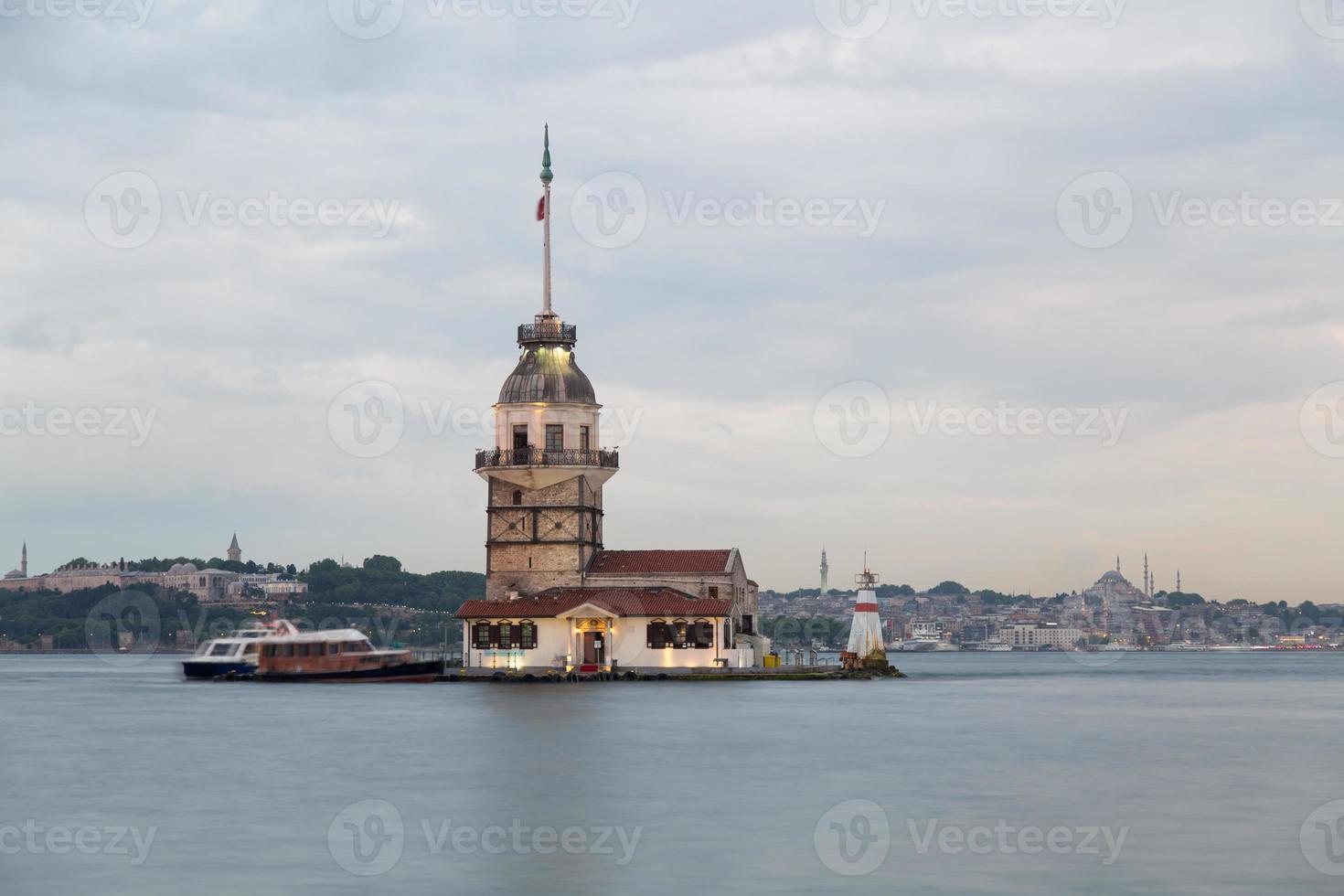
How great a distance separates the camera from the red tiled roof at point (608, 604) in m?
85.6

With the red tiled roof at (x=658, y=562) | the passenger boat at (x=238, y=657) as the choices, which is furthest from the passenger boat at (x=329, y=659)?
the red tiled roof at (x=658, y=562)

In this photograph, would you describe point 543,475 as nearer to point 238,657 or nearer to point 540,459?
point 540,459

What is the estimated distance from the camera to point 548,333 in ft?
300

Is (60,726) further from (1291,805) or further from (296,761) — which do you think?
(1291,805)

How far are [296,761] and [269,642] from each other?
48.2m

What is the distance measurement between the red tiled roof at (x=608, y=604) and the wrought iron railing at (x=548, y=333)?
13.2 meters

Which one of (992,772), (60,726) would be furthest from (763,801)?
(60,726)

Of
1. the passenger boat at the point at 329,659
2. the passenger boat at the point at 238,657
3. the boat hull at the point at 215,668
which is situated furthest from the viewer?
the boat hull at the point at 215,668

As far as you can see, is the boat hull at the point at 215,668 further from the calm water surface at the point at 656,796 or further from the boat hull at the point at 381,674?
the calm water surface at the point at 656,796

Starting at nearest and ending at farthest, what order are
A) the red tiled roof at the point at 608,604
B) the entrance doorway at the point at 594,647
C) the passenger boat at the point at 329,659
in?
the red tiled roof at the point at 608,604 → the entrance doorway at the point at 594,647 → the passenger boat at the point at 329,659

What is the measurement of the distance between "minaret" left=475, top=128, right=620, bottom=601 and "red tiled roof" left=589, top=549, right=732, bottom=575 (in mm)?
807

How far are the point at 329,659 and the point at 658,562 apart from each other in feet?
64.8

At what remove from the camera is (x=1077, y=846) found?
1320 inches

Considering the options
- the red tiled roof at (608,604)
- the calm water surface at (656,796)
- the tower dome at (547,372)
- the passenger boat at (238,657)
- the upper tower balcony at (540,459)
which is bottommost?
the calm water surface at (656,796)
